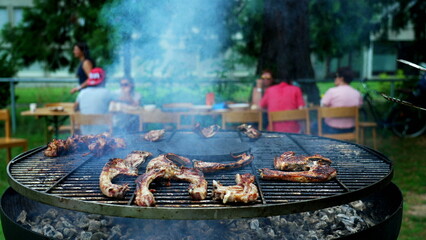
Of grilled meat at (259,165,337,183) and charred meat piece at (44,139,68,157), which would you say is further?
charred meat piece at (44,139,68,157)

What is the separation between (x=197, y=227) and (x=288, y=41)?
8115 millimetres

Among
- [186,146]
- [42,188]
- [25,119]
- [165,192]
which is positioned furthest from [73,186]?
[25,119]

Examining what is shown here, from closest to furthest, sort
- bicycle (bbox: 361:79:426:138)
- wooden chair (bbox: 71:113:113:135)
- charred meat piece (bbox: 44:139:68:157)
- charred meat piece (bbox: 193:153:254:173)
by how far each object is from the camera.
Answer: charred meat piece (bbox: 193:153:254:173), charred meat piece (bbox: 44:139:68:157), wooden chair (bbox: 71:113:113:135), bicycle (bbox: 361:79:426:138)

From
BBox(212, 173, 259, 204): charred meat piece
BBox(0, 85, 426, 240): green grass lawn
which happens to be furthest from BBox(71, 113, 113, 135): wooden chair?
BBox(212, 173, 259, 204): charred meat piece

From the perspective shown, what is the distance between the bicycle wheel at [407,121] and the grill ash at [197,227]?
323 inches

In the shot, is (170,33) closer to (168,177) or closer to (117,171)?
(117,171)

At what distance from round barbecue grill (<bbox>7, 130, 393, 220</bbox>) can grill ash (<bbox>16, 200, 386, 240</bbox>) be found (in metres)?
0.48

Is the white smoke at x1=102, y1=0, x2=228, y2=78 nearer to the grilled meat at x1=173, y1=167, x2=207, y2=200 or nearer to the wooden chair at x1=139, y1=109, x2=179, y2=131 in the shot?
the wooden chair at x1=139, y1=109, x2=179, y2=131

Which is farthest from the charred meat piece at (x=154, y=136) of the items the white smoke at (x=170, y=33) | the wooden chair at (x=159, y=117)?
the white smoke at (x=170, y=33)

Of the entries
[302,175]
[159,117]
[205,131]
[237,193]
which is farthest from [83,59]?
[237,193]

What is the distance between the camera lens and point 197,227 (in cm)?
344

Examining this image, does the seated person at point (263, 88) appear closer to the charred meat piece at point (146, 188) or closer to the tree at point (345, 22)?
the charred meat piece at point (146, 188)

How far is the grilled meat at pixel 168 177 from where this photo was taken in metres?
2.65

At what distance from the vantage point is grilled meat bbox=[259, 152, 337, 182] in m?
3.11
